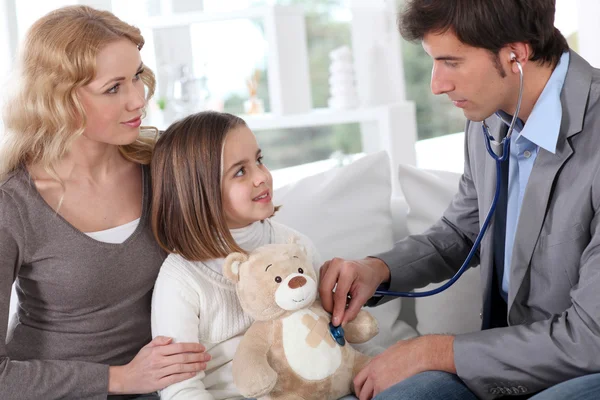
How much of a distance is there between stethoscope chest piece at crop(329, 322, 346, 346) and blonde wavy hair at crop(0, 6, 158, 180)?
2.01 ft

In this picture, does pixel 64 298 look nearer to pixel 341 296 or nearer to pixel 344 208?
pixel 341 296

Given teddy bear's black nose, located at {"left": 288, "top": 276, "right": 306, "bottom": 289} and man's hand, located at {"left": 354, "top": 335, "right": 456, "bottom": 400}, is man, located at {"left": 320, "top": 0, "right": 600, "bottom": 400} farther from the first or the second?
teddy bear's black nose, located at {"left": 288, "top": 276, "right": 306, "bottom": 289}

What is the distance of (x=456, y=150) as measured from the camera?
3.97m

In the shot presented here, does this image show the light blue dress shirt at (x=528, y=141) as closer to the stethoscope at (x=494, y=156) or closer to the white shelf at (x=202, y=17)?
the stethoscope at (x=494, y=156)

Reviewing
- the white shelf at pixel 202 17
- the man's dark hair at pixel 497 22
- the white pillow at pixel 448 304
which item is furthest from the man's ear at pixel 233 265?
the white shelf at pixel 202 17

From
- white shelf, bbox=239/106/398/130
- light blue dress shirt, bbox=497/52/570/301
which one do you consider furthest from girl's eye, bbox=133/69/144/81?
white shelf, bbox=239/106/398/130

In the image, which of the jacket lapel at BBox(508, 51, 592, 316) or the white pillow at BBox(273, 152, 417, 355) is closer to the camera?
the jacket lapel at BBox(508, 51, 592, 316)

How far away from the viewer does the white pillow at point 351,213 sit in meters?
2.04

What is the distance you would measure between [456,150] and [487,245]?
2332 mm

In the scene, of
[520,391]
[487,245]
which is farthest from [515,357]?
[487,245]

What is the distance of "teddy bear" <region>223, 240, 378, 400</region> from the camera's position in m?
1.45

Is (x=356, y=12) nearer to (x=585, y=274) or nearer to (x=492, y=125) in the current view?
(x=492, y=125)

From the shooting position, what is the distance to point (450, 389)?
143 cm

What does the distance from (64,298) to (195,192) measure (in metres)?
0.33
